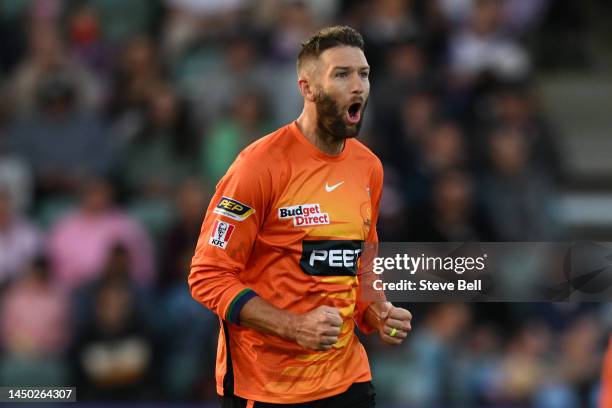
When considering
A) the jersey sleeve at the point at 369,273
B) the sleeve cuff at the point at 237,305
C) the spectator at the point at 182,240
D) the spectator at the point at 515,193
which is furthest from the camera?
the spectator at the point at 515,193

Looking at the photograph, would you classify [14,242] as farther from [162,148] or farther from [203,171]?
[203,171]

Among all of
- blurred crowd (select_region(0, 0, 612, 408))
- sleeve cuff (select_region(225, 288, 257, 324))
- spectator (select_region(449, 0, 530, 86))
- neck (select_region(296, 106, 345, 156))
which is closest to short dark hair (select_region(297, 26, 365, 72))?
neck (select_region(296, 106, 345, 156))

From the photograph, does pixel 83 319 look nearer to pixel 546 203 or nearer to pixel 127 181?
pixel 127 181

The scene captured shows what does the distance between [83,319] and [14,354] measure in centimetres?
58

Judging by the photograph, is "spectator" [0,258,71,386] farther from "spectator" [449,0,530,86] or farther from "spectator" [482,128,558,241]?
"spectator" [449,0,530,86]

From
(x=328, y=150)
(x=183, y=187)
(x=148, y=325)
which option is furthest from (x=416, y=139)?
(x=328, y=150)

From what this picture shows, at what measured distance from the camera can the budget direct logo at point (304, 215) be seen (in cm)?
474

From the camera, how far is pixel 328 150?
493 centimetres

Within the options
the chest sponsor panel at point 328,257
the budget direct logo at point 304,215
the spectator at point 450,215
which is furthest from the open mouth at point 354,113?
the spectator at point 450,215

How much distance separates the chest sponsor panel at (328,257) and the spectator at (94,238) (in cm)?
460

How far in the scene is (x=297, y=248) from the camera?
4.79 meters

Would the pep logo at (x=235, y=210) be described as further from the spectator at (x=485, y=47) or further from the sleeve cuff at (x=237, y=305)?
the spectator at (x=485, y=47)

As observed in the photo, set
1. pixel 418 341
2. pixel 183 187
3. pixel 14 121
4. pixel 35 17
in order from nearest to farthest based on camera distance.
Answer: pixel 418 341
pixel 183 187
pixel 14 121
pixel 35 17

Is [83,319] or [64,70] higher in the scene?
[64,70]
